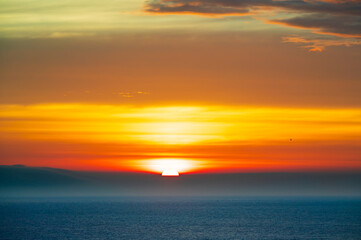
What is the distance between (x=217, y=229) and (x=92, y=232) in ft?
118

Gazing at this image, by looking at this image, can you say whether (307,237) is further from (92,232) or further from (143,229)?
(92,232)

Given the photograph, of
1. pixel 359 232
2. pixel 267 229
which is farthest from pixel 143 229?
pixel 359 232

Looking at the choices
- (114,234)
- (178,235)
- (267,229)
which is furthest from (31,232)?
(267,229)

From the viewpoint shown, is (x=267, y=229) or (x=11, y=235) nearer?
(x=11, y=235)

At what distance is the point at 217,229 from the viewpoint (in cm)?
14875

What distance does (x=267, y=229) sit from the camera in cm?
15000

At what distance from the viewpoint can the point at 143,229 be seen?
149 meters

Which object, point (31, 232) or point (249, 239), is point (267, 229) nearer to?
point (249, 239)

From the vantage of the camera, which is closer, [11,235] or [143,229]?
[11,235]

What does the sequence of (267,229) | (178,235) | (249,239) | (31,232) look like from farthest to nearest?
1. (267,229)
2. (31,232)
3. (178,235)
4. (249,239)

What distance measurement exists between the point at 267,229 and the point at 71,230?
57094 millimetres

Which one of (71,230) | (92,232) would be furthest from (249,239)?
(71,230)

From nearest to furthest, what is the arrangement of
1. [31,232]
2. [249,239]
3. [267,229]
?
[249,239], [31,232], [267,229]

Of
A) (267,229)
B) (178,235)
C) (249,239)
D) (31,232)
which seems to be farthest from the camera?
(267,229)
